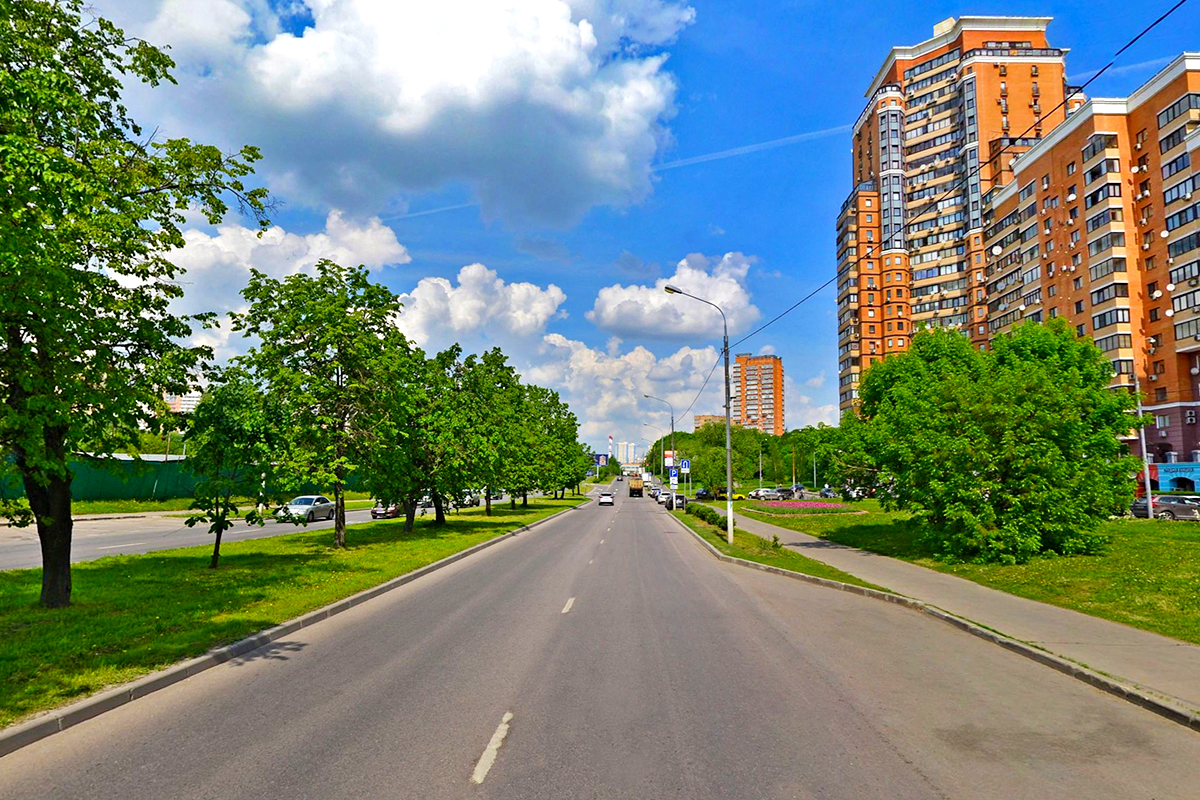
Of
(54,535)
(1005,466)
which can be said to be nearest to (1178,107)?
(1005,466)

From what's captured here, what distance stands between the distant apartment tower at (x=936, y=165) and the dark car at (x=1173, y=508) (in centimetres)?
5228

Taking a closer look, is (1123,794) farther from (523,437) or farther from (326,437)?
(523,437)

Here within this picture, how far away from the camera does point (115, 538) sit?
25.1 m

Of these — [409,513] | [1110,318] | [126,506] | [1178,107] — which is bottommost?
[126,506]

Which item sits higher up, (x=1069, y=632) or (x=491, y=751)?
(x=491, y=751)

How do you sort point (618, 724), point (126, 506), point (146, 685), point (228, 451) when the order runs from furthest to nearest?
1. point (126, 506)
2. point (228, 451)
3. point (146, 685)
4. point (618, 724)

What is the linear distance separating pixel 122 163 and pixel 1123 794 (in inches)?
589

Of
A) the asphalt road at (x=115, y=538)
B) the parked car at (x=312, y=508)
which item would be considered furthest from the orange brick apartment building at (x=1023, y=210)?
the parked car at (x=312, y=508)

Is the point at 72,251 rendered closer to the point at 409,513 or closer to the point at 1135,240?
→ the point at 409,513

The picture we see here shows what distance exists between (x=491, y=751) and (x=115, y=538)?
2623 cm

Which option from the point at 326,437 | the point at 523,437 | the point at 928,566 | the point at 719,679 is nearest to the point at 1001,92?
the point at 523,437

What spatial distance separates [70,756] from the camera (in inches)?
210

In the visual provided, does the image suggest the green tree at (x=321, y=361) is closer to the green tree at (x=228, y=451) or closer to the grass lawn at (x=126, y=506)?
the green tree at (x=228, y=451)

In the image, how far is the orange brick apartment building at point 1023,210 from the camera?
173 feet
